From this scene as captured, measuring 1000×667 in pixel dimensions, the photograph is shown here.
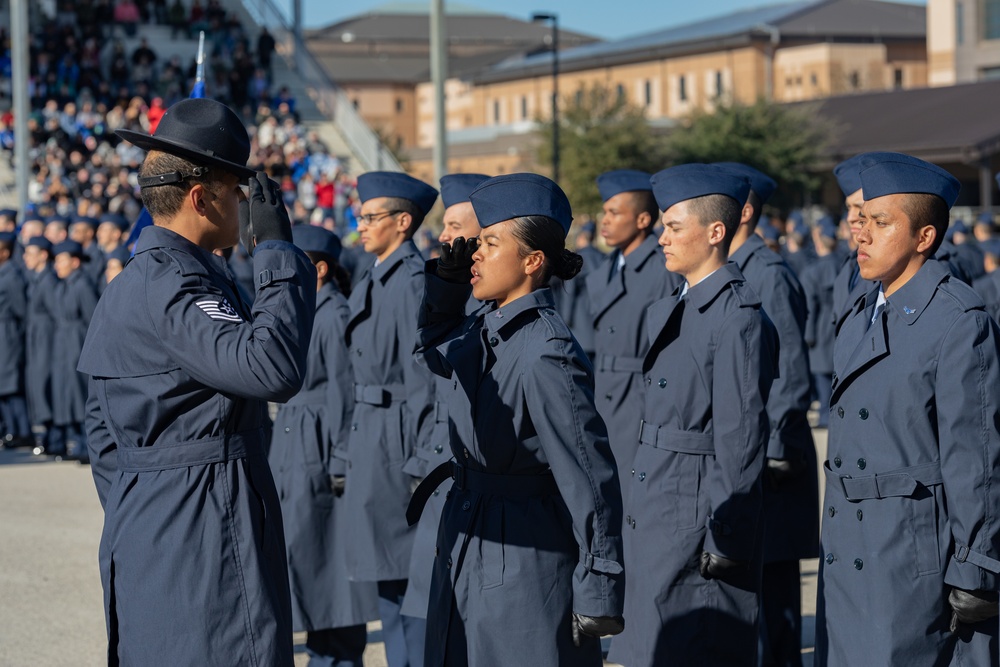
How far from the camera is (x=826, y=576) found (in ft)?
15.0

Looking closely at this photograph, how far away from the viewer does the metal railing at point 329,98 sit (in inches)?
1359

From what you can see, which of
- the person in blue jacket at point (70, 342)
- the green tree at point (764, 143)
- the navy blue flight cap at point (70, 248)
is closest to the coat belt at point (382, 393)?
the person in blue jacket at point (70, 342)

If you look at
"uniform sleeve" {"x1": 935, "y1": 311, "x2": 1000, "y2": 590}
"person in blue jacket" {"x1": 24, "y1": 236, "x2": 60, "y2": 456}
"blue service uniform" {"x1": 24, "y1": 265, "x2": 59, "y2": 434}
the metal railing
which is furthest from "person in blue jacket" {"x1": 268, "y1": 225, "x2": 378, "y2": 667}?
the metal railing

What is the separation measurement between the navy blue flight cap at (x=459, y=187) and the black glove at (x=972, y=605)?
9.75ft

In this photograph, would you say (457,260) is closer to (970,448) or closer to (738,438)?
(738,438)

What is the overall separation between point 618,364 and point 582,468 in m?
3.33

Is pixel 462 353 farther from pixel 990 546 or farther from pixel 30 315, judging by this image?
pixel 30 315

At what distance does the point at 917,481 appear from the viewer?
4254mm

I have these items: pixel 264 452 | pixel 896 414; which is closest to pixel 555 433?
pixel 264 452

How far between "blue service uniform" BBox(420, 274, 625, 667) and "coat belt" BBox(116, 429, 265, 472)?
2.48 feet

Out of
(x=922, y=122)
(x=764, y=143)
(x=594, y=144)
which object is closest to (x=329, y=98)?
(x=594, y=144)

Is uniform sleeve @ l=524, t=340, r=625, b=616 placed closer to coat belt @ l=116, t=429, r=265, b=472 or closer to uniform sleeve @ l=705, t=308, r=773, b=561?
coat belt @ l=116, t=429, r=265, b=472

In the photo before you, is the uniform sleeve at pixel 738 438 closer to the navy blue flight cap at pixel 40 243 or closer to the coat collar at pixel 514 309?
the coat collar at pixel 514 309

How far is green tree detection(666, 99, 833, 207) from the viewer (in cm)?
4438
